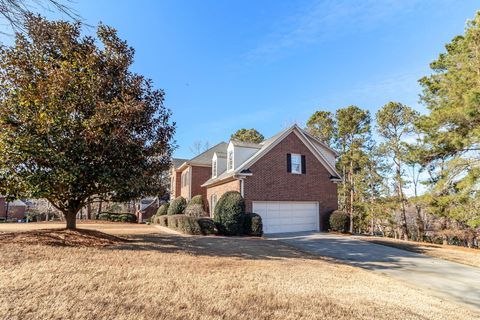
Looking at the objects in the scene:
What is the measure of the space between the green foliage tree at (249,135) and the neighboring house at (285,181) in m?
20.9

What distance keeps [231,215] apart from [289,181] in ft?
16.7

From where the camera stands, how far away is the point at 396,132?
1110 inches

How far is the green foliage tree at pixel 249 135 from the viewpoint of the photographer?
41.4m

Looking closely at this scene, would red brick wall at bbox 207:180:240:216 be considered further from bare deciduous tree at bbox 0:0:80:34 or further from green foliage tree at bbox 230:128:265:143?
green foliage tree at bbox 230:128:265:143

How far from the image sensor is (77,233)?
10.9 m

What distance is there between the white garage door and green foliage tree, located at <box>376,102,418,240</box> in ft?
43.2

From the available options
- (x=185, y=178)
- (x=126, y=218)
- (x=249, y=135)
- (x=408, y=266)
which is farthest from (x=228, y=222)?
(x=249, y=135)

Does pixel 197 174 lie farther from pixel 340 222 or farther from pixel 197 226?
pixel 340 222

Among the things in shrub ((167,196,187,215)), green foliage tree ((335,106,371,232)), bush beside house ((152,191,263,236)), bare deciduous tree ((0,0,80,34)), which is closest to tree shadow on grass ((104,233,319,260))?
bush beside house ((152,191,263,236))

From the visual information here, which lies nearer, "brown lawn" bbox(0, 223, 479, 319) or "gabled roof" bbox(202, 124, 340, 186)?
"brown lawn" bbox(0, 223, 479, 319)

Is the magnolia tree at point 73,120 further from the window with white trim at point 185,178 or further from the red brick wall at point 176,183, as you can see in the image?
the red brick wall at point 176,183

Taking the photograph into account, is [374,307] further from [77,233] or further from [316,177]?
[316,177]

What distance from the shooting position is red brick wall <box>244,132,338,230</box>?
58.0ft

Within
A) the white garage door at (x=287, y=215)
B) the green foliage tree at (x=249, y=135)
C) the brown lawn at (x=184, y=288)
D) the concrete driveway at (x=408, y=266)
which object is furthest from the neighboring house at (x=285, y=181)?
the green foliage tree at (x=249, y=135)
